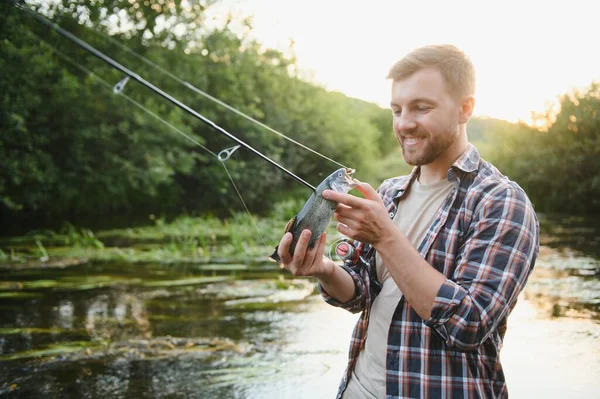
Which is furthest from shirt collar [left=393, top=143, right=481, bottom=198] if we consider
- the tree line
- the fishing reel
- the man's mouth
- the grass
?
the tree line

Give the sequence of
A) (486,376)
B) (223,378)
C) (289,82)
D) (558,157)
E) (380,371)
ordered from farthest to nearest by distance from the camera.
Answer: (289,82)
(558,157)
(223,378)
(380,371)
(486,376)

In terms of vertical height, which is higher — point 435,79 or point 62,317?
point 435,79

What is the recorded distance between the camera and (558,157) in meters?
20.4

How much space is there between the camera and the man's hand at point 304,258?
1.92 meters

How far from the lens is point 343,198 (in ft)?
5.72

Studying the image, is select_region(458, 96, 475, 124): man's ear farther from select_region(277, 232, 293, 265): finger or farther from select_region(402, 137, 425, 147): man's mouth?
select_region(277, 232, 293, 265): finger

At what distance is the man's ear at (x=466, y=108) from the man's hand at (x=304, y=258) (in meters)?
0.58

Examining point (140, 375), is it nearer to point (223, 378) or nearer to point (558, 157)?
point (223, 378)

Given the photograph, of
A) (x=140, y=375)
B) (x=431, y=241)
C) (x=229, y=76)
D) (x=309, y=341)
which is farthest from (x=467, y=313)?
(x=229, y=76)

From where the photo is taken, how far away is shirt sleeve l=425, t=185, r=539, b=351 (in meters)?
1.65

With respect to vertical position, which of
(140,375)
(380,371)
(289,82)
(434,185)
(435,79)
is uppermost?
(289,82)

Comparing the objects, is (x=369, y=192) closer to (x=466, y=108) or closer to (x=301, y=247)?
(x=301, y=247)

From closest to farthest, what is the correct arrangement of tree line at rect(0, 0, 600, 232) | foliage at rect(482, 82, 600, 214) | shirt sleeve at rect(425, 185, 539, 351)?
shirt sleeve at rect(425, 185, 539, 351) → tree line at rect(0, 0, 600, 232) → foliage at rect(482, 82, 600, 214)

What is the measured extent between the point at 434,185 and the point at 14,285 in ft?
27.6
